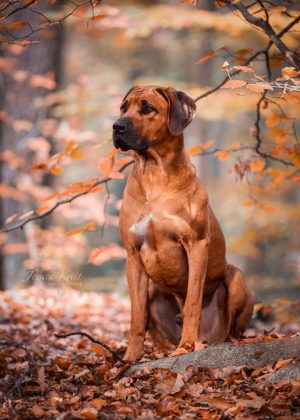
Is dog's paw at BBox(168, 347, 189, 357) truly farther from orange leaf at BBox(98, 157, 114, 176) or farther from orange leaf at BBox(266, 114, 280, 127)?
orange leaf at BBox(266, 114, 280, 127)

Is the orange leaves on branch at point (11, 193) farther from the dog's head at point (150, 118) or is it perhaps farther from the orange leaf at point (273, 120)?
the dog's head at point (150, 118)

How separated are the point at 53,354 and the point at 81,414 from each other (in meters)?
1.94

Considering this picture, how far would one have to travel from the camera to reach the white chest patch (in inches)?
168

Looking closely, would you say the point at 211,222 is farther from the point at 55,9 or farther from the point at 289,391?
the point at 55,9

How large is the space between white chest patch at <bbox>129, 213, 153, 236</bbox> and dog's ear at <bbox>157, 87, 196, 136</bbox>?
68 centimetres

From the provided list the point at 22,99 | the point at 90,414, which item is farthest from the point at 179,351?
the point at 22,99

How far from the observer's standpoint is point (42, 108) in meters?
11.0

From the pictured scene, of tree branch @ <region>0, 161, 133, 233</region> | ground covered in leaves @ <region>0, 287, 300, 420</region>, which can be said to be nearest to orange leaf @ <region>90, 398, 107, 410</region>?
ground covered in leaves @ <region>0, 287, 300, 420</region>

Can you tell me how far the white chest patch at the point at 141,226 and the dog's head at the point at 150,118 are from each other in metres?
0.53

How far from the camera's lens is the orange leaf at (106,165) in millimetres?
5211

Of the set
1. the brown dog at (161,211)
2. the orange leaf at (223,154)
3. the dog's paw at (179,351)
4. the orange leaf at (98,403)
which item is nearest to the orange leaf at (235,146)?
the orange leaf at (223,154)

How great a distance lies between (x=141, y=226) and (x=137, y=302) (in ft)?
2.11

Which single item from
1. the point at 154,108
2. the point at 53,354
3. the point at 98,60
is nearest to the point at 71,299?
the point at 53,354

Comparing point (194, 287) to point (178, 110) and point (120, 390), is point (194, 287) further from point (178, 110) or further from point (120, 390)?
point (178, 110)
